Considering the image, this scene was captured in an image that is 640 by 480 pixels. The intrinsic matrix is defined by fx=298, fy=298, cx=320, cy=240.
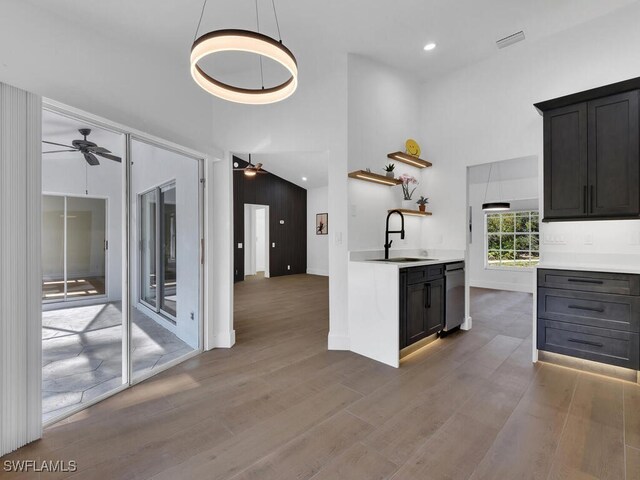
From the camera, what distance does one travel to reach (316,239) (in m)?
10.1

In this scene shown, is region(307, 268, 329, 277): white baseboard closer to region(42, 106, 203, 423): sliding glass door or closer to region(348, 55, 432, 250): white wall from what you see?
region(348, 55, 432, 250): white wall

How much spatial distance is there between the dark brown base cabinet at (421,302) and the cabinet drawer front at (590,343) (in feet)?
3.15

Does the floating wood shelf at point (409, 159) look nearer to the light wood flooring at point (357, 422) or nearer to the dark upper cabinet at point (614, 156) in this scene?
the dark upper cabinet at point (614, 156)

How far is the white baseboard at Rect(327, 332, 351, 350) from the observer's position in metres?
3.27

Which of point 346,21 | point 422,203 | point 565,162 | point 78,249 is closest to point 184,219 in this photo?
point 78,249

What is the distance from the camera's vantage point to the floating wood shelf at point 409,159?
12.3ft

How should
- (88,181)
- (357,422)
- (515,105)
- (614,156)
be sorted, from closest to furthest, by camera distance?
1. (357,422)
2. (614,156)
3. (515,105)
4. (88,181)

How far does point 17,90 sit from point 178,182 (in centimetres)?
185

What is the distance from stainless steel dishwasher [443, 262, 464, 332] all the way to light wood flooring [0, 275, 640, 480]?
48 centimetres

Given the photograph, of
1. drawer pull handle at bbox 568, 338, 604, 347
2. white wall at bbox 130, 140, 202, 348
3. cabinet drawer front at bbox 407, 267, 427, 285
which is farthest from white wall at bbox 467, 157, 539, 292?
white wall at bbox 130, 140, 202, 348

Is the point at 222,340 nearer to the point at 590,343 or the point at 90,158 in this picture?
the point at 90,158

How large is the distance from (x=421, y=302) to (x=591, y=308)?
1.45 metres

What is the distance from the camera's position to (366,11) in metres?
2.70

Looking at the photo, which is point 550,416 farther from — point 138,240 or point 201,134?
point 138,240
